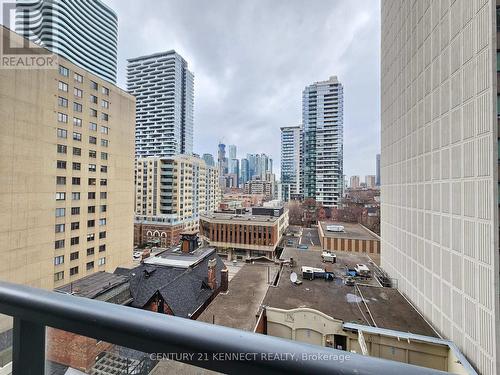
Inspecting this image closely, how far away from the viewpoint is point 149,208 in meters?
32.5

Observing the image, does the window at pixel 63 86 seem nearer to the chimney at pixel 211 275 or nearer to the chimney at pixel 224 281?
the chimney at pixel 211 275

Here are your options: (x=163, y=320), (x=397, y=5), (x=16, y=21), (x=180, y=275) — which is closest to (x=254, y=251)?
(x=180, y=275)

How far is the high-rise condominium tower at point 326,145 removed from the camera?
45469 millimetres

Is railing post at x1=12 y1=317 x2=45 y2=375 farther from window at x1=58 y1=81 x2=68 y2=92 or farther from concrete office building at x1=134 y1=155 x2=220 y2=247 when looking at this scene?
concrete office building at x1=134 y1=155 x2=220 y2=247

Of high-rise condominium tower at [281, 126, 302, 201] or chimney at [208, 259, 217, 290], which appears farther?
high-rise condominium tower at [281, 126, 302, 201]

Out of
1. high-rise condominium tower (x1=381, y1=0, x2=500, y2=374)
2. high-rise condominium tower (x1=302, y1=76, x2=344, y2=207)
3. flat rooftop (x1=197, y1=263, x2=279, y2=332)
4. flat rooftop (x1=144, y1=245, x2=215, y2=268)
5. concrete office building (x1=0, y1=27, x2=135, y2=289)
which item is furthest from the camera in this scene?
high-rise condominium tower (x1=302, y1=76, x2=344, y2=207)

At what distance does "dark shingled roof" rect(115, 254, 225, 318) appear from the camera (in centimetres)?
1000

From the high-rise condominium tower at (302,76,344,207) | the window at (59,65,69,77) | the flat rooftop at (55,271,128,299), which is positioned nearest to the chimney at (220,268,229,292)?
the flat rooftop at (55,271,128,299)

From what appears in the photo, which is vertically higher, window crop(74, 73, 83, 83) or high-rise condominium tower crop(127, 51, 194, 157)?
high-rise condominium tower crop(127, 51, 194, 157)

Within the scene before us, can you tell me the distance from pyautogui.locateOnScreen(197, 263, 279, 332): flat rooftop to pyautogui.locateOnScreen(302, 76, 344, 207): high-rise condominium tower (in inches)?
1346

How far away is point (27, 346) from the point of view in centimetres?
66

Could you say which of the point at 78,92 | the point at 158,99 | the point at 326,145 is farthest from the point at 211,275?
the point at 158,99

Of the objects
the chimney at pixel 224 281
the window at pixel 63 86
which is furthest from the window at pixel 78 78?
the chimney at pixel 224 281

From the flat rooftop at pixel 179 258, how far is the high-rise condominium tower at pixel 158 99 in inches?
1731
